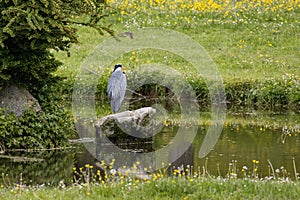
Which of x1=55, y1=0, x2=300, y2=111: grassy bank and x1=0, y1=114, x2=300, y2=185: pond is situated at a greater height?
x1=55, y1=0, x2=300, y2=111: grassy bank

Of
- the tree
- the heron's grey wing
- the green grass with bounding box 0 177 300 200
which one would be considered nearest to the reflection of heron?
the heron's grey wing

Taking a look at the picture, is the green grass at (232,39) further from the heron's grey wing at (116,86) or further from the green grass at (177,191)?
the green grass at (177,191)

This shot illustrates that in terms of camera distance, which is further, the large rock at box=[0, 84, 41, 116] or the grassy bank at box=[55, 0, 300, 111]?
the grassy bank at box=[55, 0, 300, 111]

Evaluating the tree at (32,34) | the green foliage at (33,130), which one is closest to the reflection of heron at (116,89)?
the green foliage at (33,130)

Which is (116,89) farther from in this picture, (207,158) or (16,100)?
(207,158)

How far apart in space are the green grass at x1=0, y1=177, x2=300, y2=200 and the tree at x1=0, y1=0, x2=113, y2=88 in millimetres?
4342

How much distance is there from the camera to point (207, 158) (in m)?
11.5

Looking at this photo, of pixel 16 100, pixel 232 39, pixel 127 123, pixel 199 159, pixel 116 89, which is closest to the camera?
pixel 199 159

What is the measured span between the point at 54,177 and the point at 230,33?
53.3 ft

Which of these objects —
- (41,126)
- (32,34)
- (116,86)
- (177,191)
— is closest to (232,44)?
(116,86)

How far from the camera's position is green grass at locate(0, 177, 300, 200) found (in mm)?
7207

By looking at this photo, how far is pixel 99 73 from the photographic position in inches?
800

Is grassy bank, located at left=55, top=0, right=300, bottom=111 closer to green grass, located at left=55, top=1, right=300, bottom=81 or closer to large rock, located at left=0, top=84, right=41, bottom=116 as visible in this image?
green grass, located at left=55, top=1, right=300, bottom=81

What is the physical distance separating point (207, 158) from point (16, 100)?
3799 mm
